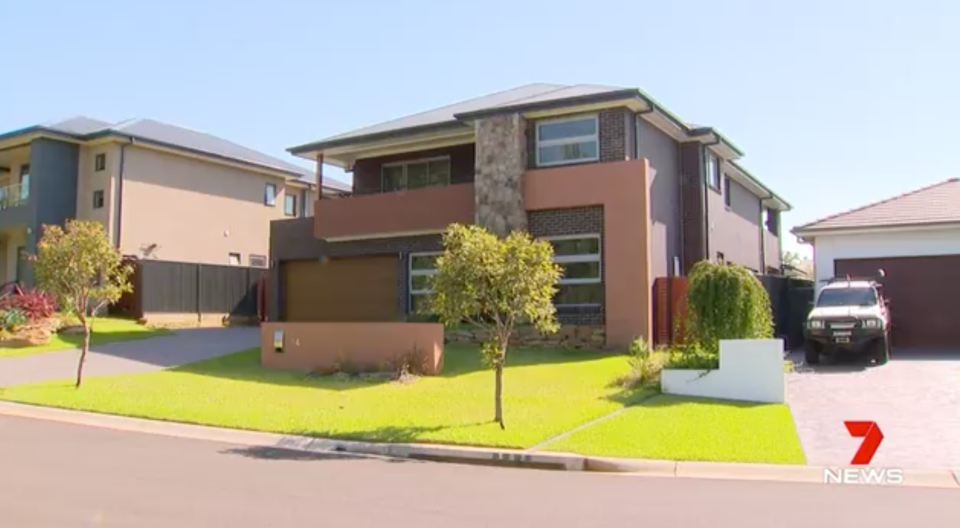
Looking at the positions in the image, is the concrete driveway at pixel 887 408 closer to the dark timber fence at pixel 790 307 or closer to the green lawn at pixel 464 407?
the green lawn at pixel 464 407

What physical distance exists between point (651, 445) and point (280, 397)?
22.9ft

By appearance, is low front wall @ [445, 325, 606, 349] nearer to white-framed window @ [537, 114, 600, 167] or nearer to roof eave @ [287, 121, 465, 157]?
white-framed window @ [537, 114, 600, 167]

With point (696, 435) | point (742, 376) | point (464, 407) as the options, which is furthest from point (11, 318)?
point (696, 435)

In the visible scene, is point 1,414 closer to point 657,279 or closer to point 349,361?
point 349,361

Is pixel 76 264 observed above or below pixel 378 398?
above

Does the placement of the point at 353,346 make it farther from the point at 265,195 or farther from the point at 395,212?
the point at 265,195

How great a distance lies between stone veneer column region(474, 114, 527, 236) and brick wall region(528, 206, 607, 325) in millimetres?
399

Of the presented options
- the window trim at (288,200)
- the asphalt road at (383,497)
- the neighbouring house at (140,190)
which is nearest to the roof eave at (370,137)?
the neighbouring house at (140,190)

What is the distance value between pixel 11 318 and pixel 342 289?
29.3ft

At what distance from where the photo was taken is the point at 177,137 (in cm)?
3089

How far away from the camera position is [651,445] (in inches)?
371

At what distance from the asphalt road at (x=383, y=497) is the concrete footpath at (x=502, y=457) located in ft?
0.98

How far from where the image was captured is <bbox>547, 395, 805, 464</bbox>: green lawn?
899 centimetres

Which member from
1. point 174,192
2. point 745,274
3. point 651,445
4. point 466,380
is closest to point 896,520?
point 651,445
